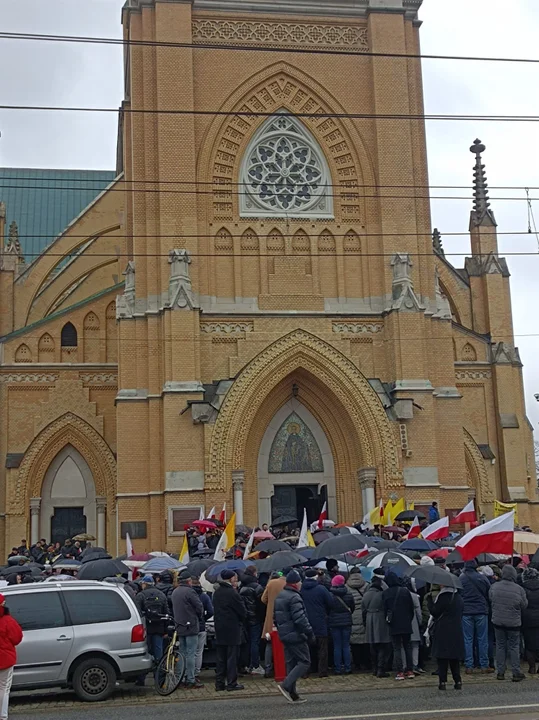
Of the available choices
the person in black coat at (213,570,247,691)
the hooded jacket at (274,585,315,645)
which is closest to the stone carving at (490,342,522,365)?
the person in black coat at (213,570,247,691)

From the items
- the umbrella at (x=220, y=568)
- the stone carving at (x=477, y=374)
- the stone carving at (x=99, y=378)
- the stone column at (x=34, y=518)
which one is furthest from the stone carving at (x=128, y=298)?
the umbrella at (x=220, y=568)

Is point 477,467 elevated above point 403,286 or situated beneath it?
situated beneath

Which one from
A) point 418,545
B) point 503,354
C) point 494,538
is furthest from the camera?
point 503,354

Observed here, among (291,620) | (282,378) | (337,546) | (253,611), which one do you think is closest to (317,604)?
(253,611)

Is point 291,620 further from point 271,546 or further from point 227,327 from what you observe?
point 227,327

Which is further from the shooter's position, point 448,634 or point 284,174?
point 284,174

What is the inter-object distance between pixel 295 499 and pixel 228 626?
63.8ft

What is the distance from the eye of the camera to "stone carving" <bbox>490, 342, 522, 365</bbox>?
39.2m

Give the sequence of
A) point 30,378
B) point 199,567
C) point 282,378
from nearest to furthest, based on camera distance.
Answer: point 199,567 → point 282,378 → point 30,378

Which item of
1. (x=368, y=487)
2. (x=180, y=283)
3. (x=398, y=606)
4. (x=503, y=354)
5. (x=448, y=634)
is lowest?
(x=448, y=634)

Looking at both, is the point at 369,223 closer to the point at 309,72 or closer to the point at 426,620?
the point at 309,72

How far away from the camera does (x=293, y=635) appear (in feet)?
48.1

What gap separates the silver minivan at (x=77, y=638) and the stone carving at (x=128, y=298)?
18.8 meters

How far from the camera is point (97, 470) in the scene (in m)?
37.0
